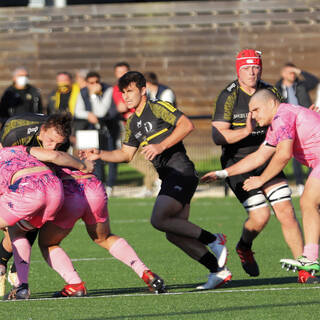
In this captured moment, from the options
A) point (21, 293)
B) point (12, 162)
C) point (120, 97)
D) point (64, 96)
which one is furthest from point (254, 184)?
point (64, 96)

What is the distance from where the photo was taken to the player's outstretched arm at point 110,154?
28.9 feet

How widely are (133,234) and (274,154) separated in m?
4.90

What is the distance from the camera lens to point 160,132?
9195 millimetres

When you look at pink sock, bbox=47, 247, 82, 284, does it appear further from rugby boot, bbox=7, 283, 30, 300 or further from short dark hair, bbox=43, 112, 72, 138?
short dark hair, bbox=43, 112, 72, 138

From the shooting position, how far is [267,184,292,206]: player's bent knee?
31.0ft

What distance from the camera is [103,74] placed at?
24750mm

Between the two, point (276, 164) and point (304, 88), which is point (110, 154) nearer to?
point (276, 164)

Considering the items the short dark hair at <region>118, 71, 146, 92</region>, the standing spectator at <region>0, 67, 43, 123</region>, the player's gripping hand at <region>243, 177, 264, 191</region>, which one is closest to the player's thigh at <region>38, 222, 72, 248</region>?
the short dark hair at <region>118, 71, 146, 92</region>

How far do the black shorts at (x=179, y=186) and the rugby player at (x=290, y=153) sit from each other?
0.26 meters

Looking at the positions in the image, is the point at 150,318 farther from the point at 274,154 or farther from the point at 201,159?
the point at 201,159

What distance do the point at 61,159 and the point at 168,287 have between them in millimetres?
1650

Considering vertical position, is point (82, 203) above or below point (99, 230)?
above

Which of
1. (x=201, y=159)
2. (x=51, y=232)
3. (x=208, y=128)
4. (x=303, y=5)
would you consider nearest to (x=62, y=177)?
(x=51, y=232)

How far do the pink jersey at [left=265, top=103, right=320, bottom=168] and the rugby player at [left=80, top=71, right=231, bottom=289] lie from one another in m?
0.76
